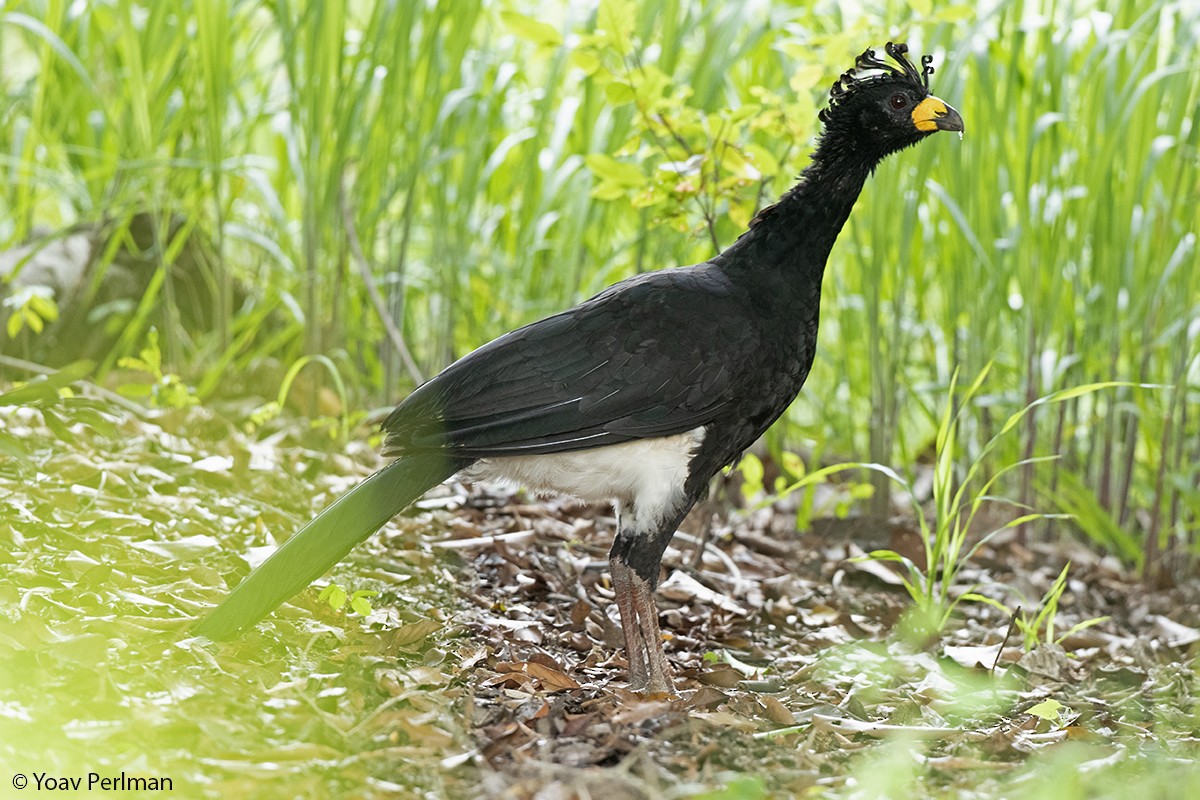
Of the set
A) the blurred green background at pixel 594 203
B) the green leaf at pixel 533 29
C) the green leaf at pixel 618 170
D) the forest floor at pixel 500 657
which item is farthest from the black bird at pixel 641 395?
the green leaf at pixel 533 29

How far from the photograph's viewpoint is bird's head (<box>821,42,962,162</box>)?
2891 millimetres

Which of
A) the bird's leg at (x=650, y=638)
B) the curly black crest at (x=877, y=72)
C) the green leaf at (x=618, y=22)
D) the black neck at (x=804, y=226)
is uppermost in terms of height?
the green leaf at (x=618, y=22)

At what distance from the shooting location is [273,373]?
4.52 m

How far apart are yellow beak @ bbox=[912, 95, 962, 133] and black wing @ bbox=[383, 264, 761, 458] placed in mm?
694

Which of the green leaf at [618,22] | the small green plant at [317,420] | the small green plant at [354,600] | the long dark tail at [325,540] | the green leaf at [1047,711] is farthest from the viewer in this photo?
the small green plant at [317,420]

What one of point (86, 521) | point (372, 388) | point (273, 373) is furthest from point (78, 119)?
point (86, 521)

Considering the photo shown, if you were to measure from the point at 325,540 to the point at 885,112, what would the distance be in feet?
5.71

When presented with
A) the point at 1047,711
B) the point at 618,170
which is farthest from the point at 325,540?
the point at 1047,711

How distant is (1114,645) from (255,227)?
3634 millimetres

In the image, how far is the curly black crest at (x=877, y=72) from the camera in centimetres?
292

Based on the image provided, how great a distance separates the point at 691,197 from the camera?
3521mm

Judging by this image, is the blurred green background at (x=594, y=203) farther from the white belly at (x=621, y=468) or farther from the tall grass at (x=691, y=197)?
the white belly at (x=621, y=468)

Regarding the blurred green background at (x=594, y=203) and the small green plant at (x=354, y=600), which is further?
the blurred green background at (x=594, y=203)

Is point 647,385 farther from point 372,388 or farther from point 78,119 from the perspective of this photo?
point 78,119
